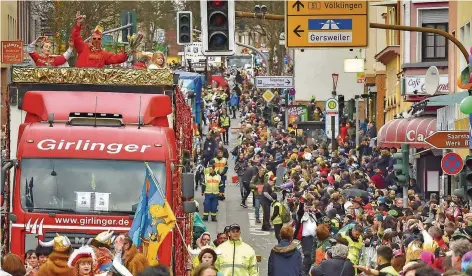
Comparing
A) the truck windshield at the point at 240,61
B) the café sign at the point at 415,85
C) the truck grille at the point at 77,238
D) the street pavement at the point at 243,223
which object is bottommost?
the street pavement at the point at 243,223

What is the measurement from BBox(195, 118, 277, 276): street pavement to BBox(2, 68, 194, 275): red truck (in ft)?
28.9

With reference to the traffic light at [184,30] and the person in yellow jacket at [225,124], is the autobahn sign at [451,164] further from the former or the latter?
the person in yellow jacket at [225,124]

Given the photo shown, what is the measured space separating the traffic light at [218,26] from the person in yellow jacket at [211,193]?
15288mm

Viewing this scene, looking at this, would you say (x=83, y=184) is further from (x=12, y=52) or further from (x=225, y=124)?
(x=225, y=124)

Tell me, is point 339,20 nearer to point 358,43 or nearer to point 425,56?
point 358,43

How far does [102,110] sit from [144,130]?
0.62 meters

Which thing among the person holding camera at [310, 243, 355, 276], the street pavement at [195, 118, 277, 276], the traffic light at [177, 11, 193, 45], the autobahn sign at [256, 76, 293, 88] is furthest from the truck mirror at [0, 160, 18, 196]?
the autobahn sign at [256, 76, 293, 88]

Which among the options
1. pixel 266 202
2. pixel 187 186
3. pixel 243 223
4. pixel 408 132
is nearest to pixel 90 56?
pixel 187 186

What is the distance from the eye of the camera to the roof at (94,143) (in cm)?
1933

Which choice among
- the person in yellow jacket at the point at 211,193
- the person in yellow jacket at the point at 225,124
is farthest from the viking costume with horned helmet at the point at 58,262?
the person in yellow jacket at the point at 225,124

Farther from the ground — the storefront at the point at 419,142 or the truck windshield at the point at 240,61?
the truck windshield at the point at 240,61

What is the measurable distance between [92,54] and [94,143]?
3.21m

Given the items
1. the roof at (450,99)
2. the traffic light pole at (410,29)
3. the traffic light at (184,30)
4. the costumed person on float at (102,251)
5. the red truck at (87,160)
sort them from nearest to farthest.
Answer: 1. the costumed person on float at (102,251)
2. the red truck at (87,160)
3. the traffic light pole at (410,29)
4. the roof at (450,99)
5. the traffic light at (184,30)

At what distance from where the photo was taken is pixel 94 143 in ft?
63.9
